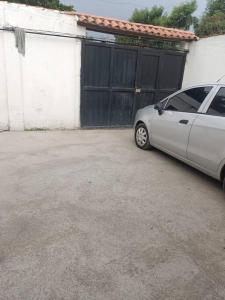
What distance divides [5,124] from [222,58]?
6.11 m

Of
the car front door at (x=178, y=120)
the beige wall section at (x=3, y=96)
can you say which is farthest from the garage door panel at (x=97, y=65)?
the car front door at (x=178, y=120)

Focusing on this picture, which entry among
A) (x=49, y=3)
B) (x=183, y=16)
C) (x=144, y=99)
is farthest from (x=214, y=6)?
(x=144, y=99)

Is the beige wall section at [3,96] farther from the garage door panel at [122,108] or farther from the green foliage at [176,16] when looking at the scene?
the green foliage at [176,16]

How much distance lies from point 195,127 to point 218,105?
18.2 inches

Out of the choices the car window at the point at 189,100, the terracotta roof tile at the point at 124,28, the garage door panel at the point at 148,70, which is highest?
the terracotta roof tile at the point at 124,28

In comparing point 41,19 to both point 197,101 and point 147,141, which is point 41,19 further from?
point 197,101

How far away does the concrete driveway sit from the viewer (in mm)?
2080

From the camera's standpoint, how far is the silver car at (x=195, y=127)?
3525 millimetres

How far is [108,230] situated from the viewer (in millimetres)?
2773

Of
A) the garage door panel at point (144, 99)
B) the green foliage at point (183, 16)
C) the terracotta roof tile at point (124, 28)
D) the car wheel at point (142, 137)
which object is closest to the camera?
the car wheel at point (142, 137)

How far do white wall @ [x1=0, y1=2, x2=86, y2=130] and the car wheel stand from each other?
2252mm

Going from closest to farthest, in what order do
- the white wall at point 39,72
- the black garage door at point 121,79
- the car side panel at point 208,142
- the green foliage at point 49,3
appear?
the car side panel at point 208,142 < the white wall at point 39,72 < the black garage door at point 121,79 < the green foliage at point 49,3

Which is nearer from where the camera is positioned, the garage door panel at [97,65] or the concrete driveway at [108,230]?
the concrete driveway at [108,230]

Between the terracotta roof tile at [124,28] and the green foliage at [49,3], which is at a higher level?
the green foliage at [49,3]
